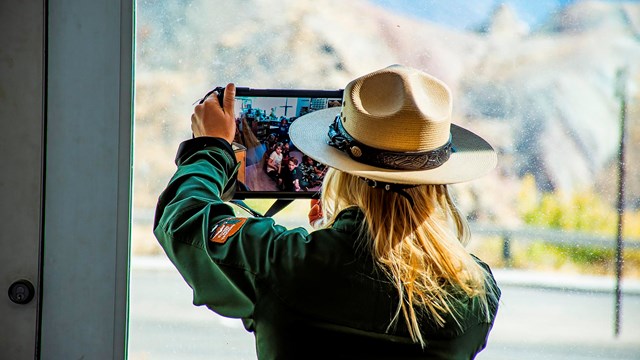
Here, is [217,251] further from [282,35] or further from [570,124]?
[570,124]

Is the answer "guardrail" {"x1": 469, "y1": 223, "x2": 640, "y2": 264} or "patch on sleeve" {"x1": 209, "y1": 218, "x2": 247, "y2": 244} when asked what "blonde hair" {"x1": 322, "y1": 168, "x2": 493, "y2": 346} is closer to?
"patch on sleeve" {"x1": 209, "y1": 218, "x2": 247, "y2": 244}

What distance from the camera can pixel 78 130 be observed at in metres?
1.76

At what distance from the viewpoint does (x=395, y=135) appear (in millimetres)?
1318

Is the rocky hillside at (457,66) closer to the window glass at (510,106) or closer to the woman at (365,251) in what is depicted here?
the window glass at (510,106)

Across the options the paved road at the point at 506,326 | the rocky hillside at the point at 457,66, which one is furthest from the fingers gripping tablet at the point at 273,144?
the paved road at the point at 506,326

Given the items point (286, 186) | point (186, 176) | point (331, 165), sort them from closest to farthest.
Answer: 1. point (331, 165)
2. point (186, 176)
3. point (286, 186)

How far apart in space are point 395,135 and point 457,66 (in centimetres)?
50

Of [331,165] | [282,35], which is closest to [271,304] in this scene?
[331,165]

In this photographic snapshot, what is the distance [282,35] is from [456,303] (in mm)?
766

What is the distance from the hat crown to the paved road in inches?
21.7

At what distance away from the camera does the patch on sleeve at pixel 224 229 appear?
1363 mm

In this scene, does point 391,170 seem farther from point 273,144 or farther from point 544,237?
point 544,237

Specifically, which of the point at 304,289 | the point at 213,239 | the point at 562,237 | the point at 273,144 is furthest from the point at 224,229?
the point at 562,237

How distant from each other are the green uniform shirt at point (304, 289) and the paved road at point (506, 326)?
36cm
